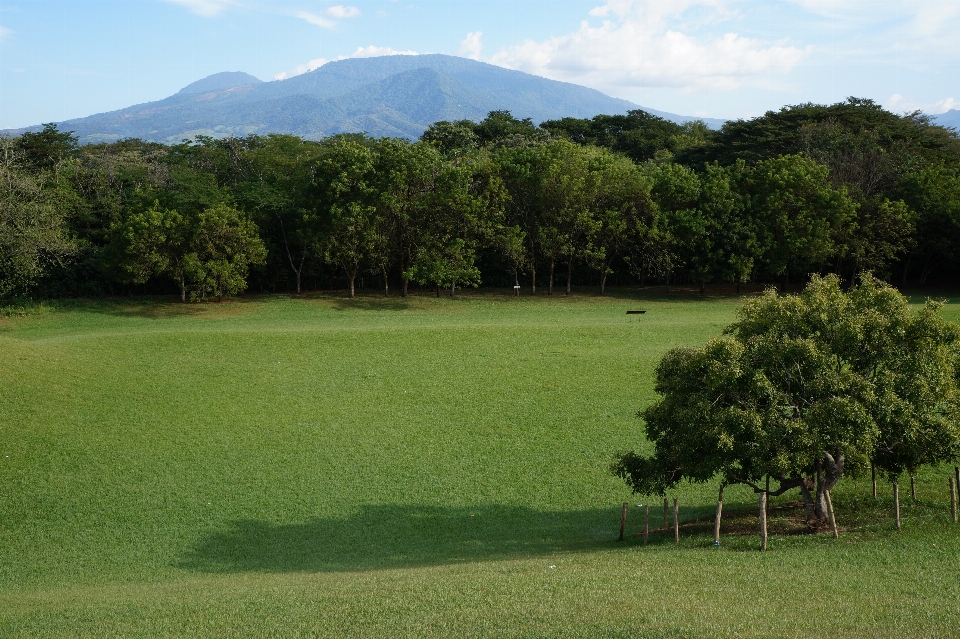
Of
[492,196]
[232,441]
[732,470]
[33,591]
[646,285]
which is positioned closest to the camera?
[33,591]

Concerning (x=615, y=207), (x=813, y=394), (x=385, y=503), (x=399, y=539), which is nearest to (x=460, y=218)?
(x=615, y=207)

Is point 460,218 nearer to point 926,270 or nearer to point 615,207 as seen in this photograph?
point 615,207

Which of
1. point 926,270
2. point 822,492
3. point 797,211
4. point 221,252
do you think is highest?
point 797,211

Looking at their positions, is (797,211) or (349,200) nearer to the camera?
(349,200)

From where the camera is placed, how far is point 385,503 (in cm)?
2116

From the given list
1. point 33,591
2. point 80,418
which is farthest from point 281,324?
point 33,591

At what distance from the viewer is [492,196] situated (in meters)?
51.0

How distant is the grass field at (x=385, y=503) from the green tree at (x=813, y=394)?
1.82 meters

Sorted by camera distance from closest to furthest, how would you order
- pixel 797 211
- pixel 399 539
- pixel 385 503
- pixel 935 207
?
pixel 399 539 < pixel 385 503 < pixel 797 211 < pixel 935 207

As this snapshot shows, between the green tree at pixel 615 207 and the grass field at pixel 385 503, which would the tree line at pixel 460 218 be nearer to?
the green tree at pixel 615 207

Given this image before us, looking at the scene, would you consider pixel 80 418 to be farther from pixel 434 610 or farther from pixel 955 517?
pixel 955 517

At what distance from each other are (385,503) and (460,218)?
3118 centimetres

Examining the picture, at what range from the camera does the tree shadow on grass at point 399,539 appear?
17266mm

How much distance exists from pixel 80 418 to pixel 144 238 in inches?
803
